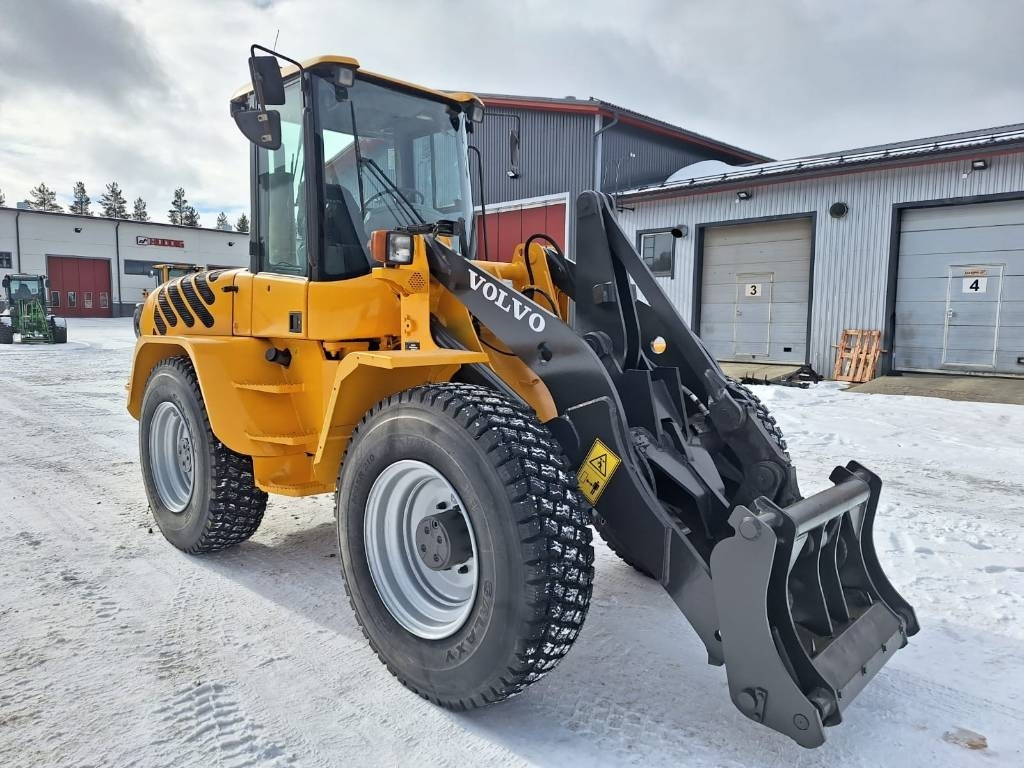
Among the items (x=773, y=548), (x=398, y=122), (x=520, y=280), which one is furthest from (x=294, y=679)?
(x=398, y=122)

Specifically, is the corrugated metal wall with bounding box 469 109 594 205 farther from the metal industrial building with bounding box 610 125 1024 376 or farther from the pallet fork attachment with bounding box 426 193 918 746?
the pallet fork attachment with bounding box 426 193 918 746

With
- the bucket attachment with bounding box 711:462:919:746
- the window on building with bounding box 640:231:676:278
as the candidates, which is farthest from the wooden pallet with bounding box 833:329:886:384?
the bucket attachment with bounding box 711:462:919:746

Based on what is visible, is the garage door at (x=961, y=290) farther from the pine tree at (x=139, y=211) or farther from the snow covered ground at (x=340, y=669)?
the pine tree at (x=139, y=211)

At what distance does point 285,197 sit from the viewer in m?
3.81

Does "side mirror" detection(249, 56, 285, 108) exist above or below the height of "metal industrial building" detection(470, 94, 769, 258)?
below

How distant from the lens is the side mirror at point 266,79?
3.03 meters

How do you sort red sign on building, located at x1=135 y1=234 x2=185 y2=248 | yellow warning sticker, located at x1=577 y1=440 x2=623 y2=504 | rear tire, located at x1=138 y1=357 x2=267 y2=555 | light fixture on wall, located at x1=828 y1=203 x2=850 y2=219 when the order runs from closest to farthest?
yellow warning sticker, located at x1=577 y1=440 x2=623 y2=504, rear tire, located at x1=138 y1=357 x2=267 y2=555, light fixture on wall, located at x1=828 y1=203 x2=850 y2=219, red sign on building, located at x1=135 y1=234 x2=185 y2=248

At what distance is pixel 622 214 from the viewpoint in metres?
16.6

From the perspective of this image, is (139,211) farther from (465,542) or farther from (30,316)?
(465,542)

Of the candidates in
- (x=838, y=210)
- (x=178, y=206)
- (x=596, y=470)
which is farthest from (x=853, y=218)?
(x=178, y=206)

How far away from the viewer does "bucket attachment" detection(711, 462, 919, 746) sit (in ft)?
6.95

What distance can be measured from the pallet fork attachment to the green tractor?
2451cm

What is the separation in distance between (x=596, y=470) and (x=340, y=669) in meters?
1.33

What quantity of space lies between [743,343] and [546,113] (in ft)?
33.8
